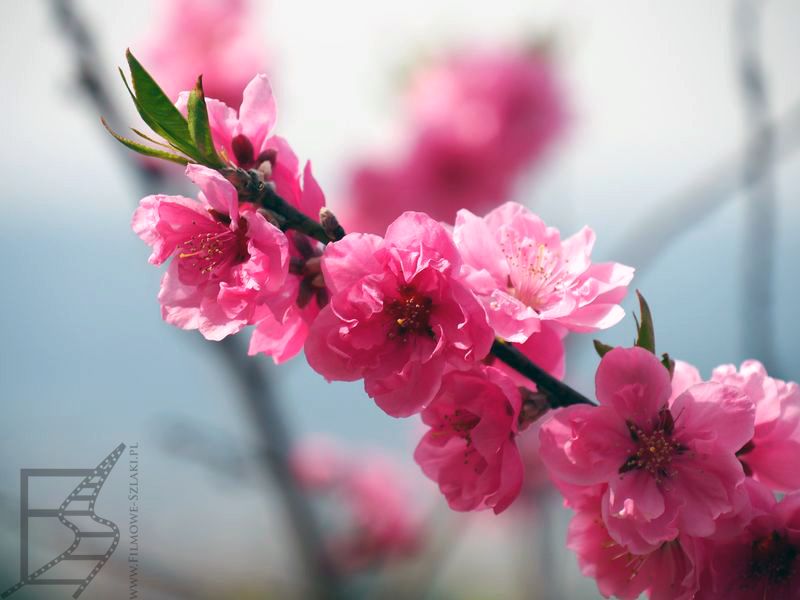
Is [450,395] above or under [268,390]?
under

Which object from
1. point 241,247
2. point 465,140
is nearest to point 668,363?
point 241,247

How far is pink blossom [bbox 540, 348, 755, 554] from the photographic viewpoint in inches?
21.2

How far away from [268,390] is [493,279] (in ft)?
4.28

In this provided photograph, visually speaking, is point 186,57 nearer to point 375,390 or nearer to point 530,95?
point 530,95

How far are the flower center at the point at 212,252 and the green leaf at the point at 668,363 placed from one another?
1.09 feet

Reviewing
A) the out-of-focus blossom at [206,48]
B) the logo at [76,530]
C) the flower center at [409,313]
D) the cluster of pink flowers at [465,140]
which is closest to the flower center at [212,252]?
the flower center at [409,313]

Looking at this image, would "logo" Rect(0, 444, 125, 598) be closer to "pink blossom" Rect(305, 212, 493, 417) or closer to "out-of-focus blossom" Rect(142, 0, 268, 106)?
"pink blossom" Rect(305, 212, 493, 417)

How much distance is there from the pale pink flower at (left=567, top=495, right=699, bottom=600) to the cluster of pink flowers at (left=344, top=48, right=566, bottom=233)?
1709mm

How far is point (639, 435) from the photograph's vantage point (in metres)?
0.57

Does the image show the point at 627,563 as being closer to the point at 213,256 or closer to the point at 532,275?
the point at 532,275

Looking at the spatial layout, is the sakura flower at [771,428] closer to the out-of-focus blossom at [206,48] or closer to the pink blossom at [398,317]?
the pink blossom at [398,317]

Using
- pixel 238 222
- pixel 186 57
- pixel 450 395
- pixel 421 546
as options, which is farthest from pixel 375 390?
pixel 421 546

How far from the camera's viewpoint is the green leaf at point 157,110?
1.72 feet

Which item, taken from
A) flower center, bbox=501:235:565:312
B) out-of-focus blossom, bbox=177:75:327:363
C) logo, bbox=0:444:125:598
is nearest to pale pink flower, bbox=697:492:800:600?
flower center, bbox=501:235:565:312
